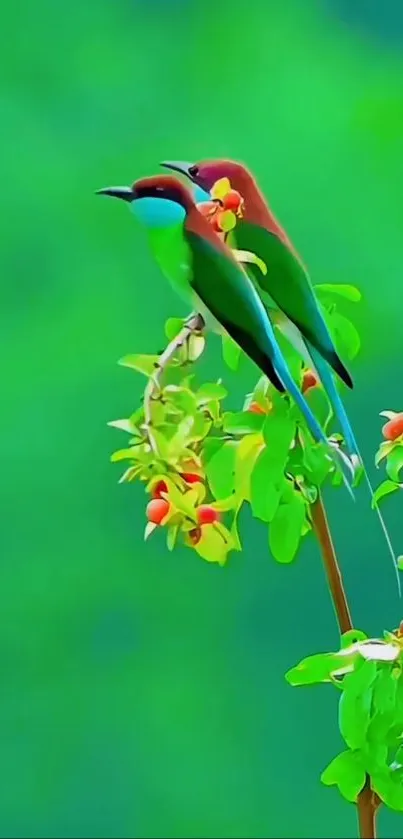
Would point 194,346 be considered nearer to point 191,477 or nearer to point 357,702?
point 191,477

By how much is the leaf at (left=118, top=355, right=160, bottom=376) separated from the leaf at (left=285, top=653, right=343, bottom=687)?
1.11 feet

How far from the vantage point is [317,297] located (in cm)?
126

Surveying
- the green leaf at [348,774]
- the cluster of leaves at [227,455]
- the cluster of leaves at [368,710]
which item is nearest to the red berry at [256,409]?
the cluster of leaves at [227,455]

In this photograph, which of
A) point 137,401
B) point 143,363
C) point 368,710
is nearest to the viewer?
point 368,710

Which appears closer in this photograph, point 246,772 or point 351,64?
point 351,64

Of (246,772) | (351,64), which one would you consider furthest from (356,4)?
(246,772)

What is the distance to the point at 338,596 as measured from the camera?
126 cm

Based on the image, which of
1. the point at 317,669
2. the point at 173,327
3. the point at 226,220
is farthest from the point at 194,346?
the point at 317,669

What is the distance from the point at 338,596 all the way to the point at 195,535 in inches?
6.9

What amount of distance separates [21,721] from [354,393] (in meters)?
0.58

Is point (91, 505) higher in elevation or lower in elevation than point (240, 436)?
lower

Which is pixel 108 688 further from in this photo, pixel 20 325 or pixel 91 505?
pixel 20 325

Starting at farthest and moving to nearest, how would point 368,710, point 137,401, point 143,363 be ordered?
1. point 137,401
2. point 143,363
3. point 368,710

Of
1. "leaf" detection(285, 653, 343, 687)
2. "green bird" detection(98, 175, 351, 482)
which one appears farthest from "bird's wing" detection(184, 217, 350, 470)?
"leaf" detection(285, 653, 343, 687)
